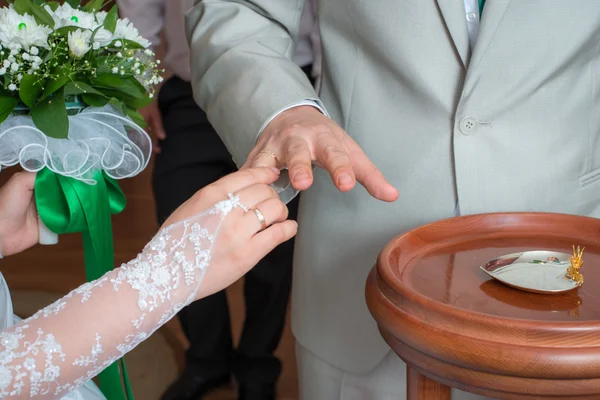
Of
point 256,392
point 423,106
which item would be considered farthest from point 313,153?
point 256,392

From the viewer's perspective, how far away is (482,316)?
82 centimetres

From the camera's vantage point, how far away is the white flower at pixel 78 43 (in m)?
1.50

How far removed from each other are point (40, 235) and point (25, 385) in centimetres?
59

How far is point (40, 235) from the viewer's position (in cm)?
158

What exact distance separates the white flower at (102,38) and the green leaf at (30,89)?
0.49 feet

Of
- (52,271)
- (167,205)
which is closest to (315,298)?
(167,205)

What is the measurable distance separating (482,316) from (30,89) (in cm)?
103

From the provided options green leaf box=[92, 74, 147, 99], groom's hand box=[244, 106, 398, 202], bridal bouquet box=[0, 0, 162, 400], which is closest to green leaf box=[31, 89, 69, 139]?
bridal bouquet box=[0, 0, 162, 400]

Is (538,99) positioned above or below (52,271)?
above

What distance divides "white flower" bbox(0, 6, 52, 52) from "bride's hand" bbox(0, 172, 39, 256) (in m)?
0.25

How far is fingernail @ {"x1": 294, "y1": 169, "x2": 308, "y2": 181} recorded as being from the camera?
100cm

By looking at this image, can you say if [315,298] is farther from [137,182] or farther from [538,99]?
[137,182]

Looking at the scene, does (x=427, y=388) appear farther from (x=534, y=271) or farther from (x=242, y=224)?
(x=242, y=224)

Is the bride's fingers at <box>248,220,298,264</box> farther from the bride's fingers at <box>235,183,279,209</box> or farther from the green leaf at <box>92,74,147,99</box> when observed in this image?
the green leaf at <box>92,74,147,99</box>
